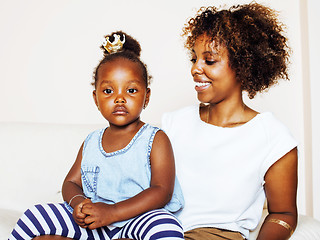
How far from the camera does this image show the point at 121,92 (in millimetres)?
1421

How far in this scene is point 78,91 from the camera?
2.74 m

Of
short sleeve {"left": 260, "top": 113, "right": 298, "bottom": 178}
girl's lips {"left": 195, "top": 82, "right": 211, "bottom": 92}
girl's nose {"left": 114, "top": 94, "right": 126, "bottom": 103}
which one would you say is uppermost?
girl's lips {"left": 195, "top": 82, "right": 211, "bottom": 92}

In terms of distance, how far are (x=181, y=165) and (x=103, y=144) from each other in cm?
29

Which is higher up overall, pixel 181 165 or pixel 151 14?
pixel 151 14

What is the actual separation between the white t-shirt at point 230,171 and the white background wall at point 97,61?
42.0 inches

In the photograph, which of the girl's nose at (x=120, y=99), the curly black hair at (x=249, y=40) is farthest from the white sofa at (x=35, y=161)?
the curly black hair at (x=249, y=40)

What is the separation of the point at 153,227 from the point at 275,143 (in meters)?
0.53

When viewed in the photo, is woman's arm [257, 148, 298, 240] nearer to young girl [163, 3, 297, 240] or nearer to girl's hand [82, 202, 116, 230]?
young girl [163, 3, 297, 240]

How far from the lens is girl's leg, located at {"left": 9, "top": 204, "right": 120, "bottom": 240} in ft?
4.36

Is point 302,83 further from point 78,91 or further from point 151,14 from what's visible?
point 78,91

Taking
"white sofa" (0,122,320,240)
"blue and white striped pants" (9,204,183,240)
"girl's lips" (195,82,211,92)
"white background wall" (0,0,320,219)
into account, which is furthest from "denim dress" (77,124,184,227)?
"white background wall" (0,0,320,219)

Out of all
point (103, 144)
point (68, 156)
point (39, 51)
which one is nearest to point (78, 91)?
point (39, 51)

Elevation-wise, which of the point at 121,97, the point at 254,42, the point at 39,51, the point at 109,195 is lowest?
the point at 109,195

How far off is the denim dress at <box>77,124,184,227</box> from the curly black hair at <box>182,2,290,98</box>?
38cm
